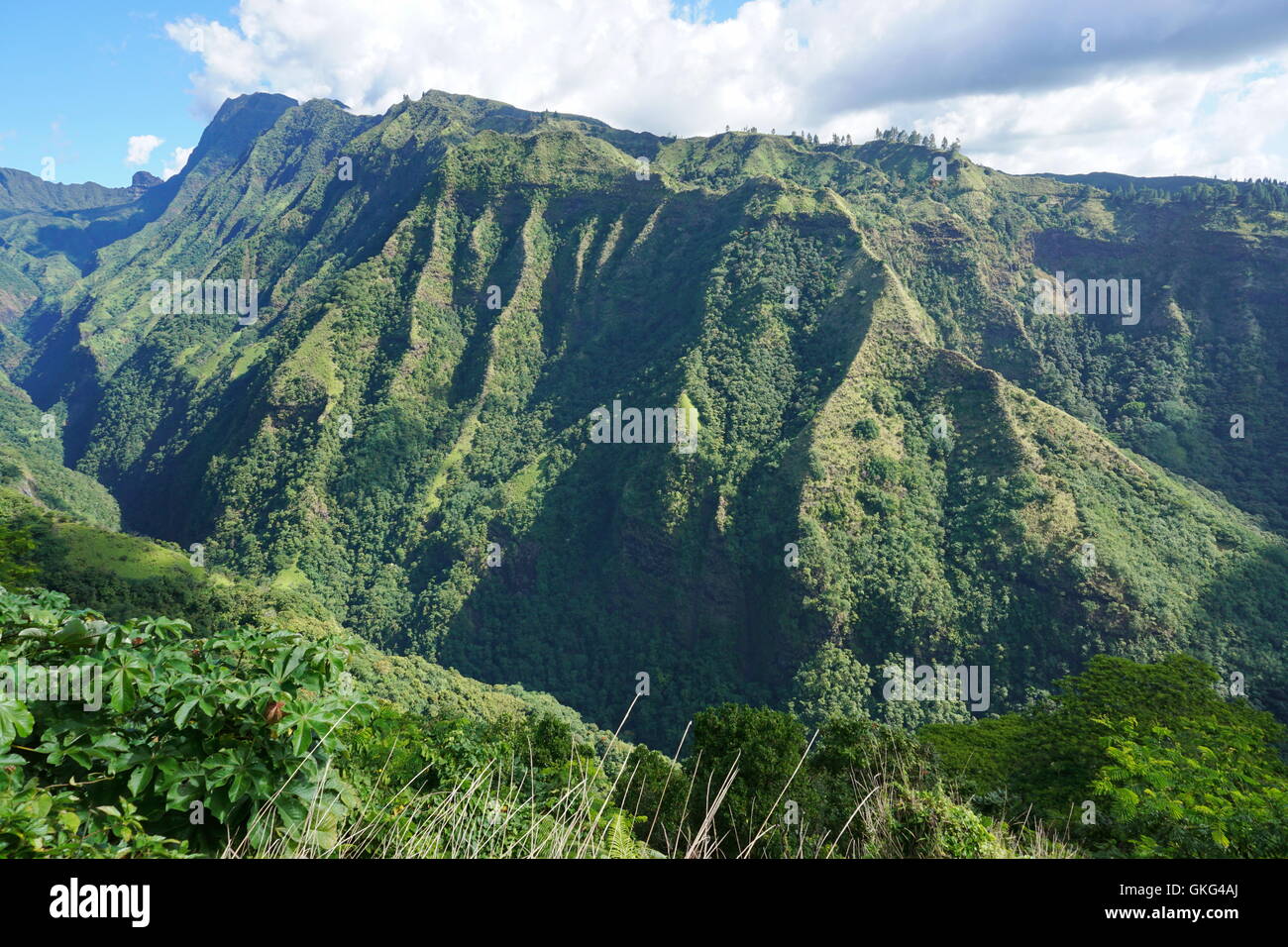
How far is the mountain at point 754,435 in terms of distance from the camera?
55.9 m

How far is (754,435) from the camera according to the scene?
2904 inches

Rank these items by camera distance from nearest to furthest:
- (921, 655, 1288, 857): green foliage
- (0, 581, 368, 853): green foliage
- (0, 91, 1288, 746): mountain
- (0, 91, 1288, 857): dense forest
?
1. (0, 581, 368, 853): green foliage
2. (0, 91, 1288, 857): dense forest
3. (921, 655, 1288, 857): green foliage
4. (0, 91, 1288, 746): mountain

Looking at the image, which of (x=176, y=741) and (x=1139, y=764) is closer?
(x=176, y=741)

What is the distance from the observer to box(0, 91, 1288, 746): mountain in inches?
2202

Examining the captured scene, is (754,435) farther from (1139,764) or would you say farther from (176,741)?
(176,741)

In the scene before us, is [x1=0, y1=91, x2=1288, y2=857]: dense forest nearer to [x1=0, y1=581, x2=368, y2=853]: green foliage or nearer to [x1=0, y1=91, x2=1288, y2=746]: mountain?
[x1=0, y1=581, x2=368, y2=853]: green foliage

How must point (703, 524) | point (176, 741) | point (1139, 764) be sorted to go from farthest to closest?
point (703, 524) < point (1139, 764) < point (176, 741)

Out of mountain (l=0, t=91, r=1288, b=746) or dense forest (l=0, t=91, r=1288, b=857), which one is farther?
mountain (l=0, t=91, r=1288, b=746)

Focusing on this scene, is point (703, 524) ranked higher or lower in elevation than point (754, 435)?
lower

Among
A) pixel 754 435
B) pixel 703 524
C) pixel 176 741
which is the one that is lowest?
pixel 703 524

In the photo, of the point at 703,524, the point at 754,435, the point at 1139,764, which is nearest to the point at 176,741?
the point at 1139,764

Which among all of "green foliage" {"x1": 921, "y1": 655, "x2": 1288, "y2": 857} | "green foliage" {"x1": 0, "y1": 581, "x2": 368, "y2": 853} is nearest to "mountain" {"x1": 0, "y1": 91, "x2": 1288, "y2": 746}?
"green foliage" {"x1": 921, "y1": 655, "x2": 1288, "y2": 857}

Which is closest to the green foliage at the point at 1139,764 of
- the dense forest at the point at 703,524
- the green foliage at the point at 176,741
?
the dense forest at the point at 703,524
